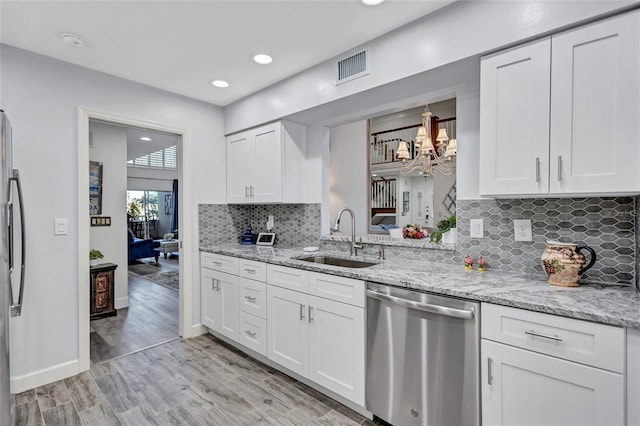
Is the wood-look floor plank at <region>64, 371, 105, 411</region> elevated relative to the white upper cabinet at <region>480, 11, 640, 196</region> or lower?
lower

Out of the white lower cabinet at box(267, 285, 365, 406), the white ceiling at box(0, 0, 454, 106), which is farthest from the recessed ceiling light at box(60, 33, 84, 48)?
the white lower cabinet at box(267, 285, 365, 406)

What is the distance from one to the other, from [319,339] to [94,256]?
322 cm

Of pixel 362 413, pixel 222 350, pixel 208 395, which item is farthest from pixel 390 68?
pixel 222 350

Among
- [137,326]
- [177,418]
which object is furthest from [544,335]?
[137,326]

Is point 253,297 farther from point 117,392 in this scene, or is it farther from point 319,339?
point 117,392

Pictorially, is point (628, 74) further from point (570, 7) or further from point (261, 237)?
point (261, 237)

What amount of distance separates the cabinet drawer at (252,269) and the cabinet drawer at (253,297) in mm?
42

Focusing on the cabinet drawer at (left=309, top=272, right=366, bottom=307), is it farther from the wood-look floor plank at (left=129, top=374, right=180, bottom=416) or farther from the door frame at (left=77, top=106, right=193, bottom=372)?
the door frame at (left=77, top=106, right=193, bottom=372)

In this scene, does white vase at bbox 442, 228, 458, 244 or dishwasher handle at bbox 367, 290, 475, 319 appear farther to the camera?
white vase at bbox 442, 228, 458, 244

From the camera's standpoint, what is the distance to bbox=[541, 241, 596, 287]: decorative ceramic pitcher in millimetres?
1551

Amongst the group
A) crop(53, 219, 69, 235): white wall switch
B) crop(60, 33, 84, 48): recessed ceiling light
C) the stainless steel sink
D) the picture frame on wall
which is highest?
crop(60, 33, 84, 48): recessed ceiling light

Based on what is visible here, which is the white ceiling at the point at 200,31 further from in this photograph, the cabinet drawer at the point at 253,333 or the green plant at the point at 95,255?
the green plant at the point at 95,255

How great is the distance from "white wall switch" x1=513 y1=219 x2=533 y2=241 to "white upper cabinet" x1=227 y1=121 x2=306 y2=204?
72.5 inches

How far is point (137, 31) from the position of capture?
2.14 metres
